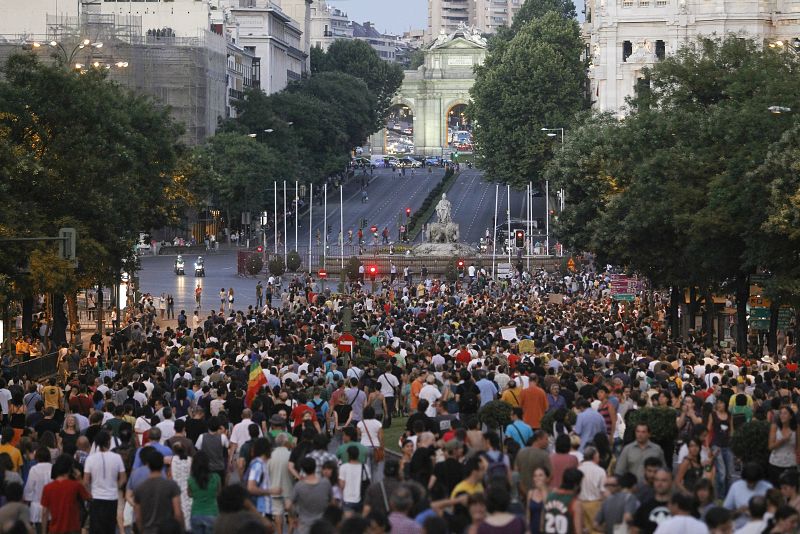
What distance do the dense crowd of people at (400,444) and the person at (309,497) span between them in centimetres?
2

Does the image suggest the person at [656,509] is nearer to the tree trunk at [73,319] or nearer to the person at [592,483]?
the person at [592,483]

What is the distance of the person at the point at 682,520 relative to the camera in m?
14.6

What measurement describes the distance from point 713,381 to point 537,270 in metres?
67.6

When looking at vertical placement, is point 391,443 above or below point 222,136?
below

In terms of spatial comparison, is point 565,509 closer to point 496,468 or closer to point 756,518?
point 756,518

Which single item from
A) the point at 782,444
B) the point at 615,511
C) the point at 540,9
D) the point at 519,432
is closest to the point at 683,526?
the point at 615,511

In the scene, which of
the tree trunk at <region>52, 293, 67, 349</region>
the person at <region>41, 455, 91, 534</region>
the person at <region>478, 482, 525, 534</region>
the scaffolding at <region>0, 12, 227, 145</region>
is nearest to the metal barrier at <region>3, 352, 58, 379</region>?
the tree trunk at <region>52, 293, 67, 349</region>

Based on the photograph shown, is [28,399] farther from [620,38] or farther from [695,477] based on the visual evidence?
[620,38]

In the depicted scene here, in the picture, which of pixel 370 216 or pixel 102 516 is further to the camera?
pixel 370 216

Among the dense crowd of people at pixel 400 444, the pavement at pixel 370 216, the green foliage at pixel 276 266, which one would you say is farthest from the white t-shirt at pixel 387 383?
the green foliage at pixel 276 266

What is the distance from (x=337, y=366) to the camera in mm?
34250

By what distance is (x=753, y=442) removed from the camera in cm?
2142

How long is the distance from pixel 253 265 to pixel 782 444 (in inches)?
2901

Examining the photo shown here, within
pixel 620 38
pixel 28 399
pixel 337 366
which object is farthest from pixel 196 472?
pixel 620 38
